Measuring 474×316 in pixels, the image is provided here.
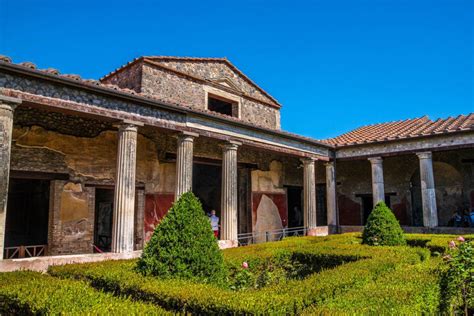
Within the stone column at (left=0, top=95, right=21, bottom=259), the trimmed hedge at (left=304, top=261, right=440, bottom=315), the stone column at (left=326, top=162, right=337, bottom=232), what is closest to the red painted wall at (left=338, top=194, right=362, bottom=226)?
the stone column at (left=326, top=162, right=337, bottom=232)

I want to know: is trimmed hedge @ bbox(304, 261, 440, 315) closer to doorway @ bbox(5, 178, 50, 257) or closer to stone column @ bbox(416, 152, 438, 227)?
doorway @ bbox(5, 178, 50, 257)

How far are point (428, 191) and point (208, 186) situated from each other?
27.7 feet

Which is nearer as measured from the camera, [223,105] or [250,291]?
[250,291]

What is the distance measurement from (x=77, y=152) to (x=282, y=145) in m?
6.46

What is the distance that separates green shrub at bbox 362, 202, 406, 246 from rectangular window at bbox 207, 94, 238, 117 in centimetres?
674

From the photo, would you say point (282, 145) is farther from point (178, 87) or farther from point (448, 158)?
point (448, 158)

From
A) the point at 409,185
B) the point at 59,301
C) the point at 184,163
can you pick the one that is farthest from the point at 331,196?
the point at 59,301

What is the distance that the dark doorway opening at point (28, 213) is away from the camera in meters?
9.95

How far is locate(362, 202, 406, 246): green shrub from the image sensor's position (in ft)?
27.5

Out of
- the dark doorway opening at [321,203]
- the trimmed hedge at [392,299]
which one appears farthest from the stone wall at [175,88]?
the trimmed hedge at [392,299]

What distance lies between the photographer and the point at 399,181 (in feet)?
51.7

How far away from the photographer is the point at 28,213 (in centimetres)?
1062

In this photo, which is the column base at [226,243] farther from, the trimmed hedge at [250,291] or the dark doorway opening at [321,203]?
the dark doorway opening at [321,203]

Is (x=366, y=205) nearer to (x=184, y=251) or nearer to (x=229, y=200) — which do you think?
(x=229, y=200)
